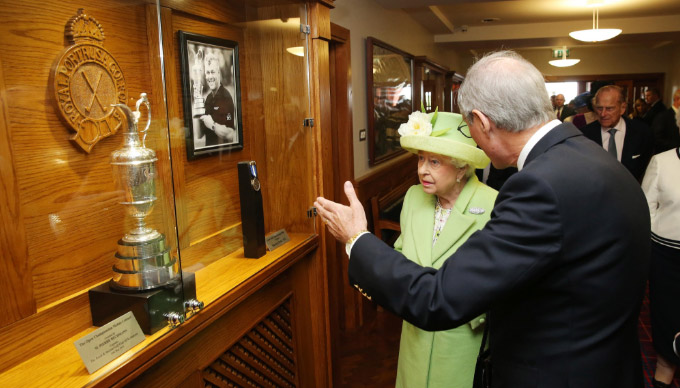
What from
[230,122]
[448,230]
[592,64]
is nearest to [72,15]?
[230,122]

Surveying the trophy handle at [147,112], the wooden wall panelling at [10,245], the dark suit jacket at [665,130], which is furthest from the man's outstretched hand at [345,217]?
the dark suit jacket at [665,130]

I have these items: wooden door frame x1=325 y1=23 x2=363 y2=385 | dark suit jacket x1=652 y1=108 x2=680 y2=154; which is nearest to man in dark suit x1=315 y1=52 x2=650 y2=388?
wooden door frame x1=325 y1=23 x2=363 y2=385

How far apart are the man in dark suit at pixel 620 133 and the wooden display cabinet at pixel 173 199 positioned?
3.00 metres

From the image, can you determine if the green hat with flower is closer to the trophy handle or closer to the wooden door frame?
the trophy handle

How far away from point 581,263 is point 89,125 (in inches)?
56.8

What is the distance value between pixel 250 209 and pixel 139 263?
0.66 meters

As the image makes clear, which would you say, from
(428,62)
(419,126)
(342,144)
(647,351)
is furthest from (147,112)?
(428,62)

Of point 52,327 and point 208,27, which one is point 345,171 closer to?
point 208,27

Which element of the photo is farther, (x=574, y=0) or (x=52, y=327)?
(x=574, y=0)

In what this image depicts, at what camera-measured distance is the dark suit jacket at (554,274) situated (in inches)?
46.9

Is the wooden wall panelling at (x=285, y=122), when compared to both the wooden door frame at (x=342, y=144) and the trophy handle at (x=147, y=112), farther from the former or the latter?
the wooden door frame at (x=342, y=144)

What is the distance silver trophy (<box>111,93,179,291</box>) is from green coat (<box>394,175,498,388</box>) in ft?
3.52

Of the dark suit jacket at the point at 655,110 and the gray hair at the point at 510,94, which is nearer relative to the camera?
the gray hair at the point at 510,94

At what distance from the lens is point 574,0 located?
670 cm
